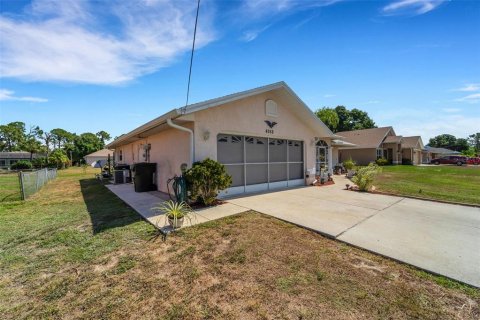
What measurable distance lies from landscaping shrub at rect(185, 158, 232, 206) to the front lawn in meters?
1.89

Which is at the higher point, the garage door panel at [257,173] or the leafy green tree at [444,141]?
the leafy green tree at [444,141]

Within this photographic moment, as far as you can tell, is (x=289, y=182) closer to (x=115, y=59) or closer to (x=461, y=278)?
(x=461, y=278)

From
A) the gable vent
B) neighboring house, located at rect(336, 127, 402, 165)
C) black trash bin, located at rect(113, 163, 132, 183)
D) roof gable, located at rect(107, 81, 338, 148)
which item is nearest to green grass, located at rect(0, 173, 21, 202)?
black trash bin, located at rect(113, 163, 132, 183)

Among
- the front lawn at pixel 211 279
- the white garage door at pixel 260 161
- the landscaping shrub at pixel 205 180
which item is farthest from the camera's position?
the white garage door at pixel 260 161

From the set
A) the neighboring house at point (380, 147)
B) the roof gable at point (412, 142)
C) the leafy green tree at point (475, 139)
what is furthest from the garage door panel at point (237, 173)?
the leafy green tree at point (475, 139)

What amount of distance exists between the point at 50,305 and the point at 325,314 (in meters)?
3.11

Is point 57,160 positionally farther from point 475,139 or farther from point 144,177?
point 475,139

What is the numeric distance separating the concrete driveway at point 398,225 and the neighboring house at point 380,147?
22312mm

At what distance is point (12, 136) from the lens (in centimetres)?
5653

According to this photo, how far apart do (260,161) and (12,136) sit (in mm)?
77550

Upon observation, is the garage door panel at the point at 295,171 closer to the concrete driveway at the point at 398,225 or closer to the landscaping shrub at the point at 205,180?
the concrete driveway at the point at 398,225

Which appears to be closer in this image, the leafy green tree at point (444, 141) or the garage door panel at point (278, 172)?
the garage door panel at point (278, 172)

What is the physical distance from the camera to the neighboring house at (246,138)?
7.19 metres

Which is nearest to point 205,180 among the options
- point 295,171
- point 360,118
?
point 295,171
